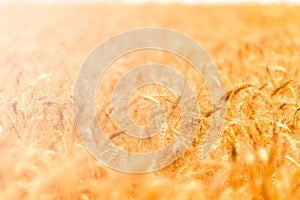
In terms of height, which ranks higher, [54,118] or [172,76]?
[172,76]

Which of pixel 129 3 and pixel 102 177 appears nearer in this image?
pixel 102 177

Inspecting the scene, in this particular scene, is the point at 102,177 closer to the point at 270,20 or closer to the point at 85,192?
the point at 85,192

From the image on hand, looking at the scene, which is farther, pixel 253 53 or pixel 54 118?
pixel 253 53

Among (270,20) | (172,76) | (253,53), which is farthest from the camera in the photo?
Answer: (270,20)

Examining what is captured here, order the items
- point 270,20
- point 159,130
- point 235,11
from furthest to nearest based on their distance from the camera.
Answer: point 235,11 < point 270,20 < point 159,130

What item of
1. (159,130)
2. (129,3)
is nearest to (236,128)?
(159,130)

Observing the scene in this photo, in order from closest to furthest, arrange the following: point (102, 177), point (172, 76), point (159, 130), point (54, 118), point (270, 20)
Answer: point (102, 177)
point (159, 130)
point (54, 118)
point (172, 76)
point (270, 20)

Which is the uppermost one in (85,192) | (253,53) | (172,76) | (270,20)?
(270,20)

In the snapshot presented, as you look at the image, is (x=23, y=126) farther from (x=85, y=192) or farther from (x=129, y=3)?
(x=129, y=3)

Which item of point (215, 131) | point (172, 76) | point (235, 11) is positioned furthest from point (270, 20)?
point (215, 131)
